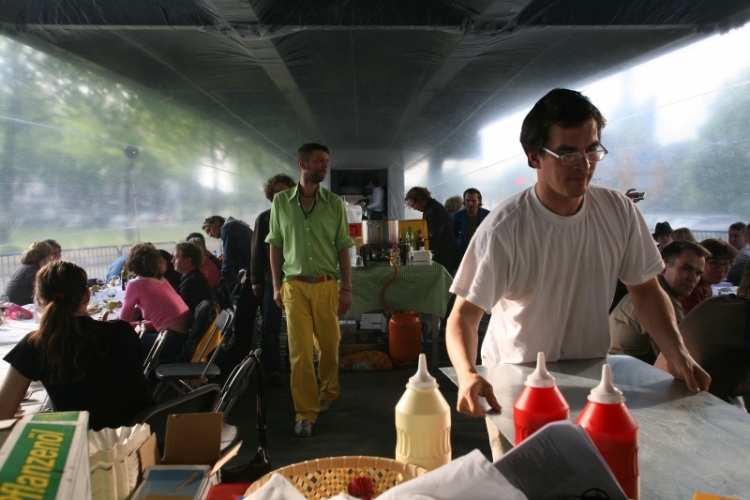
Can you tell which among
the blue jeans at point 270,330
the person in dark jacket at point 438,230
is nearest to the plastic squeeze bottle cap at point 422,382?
the blue jeans at point 270,330

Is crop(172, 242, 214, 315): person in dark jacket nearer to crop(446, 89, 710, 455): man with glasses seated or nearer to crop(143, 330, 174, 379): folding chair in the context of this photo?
crop(143, 330, 174, 379): folding chair

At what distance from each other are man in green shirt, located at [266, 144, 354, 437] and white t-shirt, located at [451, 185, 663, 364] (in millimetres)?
2034

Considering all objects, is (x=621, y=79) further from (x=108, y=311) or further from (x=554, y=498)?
(x=554, y=498)

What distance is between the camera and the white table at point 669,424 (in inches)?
36.7

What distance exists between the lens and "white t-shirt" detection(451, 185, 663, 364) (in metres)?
1.59

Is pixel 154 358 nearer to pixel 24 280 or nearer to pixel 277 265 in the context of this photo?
pixel 277 265

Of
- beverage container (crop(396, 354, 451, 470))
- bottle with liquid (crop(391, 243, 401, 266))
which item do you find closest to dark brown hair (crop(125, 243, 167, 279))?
bottle with liquid (crop(391, 243, 401, 266))

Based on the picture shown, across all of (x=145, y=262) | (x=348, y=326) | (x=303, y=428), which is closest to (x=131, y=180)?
(x=348, y=326)

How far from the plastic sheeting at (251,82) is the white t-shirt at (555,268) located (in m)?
3.69

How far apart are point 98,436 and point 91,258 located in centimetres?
725

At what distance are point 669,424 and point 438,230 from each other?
510cm

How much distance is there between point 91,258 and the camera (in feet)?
23.7

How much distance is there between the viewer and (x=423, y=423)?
3.06 ft

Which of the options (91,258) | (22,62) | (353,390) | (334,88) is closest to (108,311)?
(353,390)
